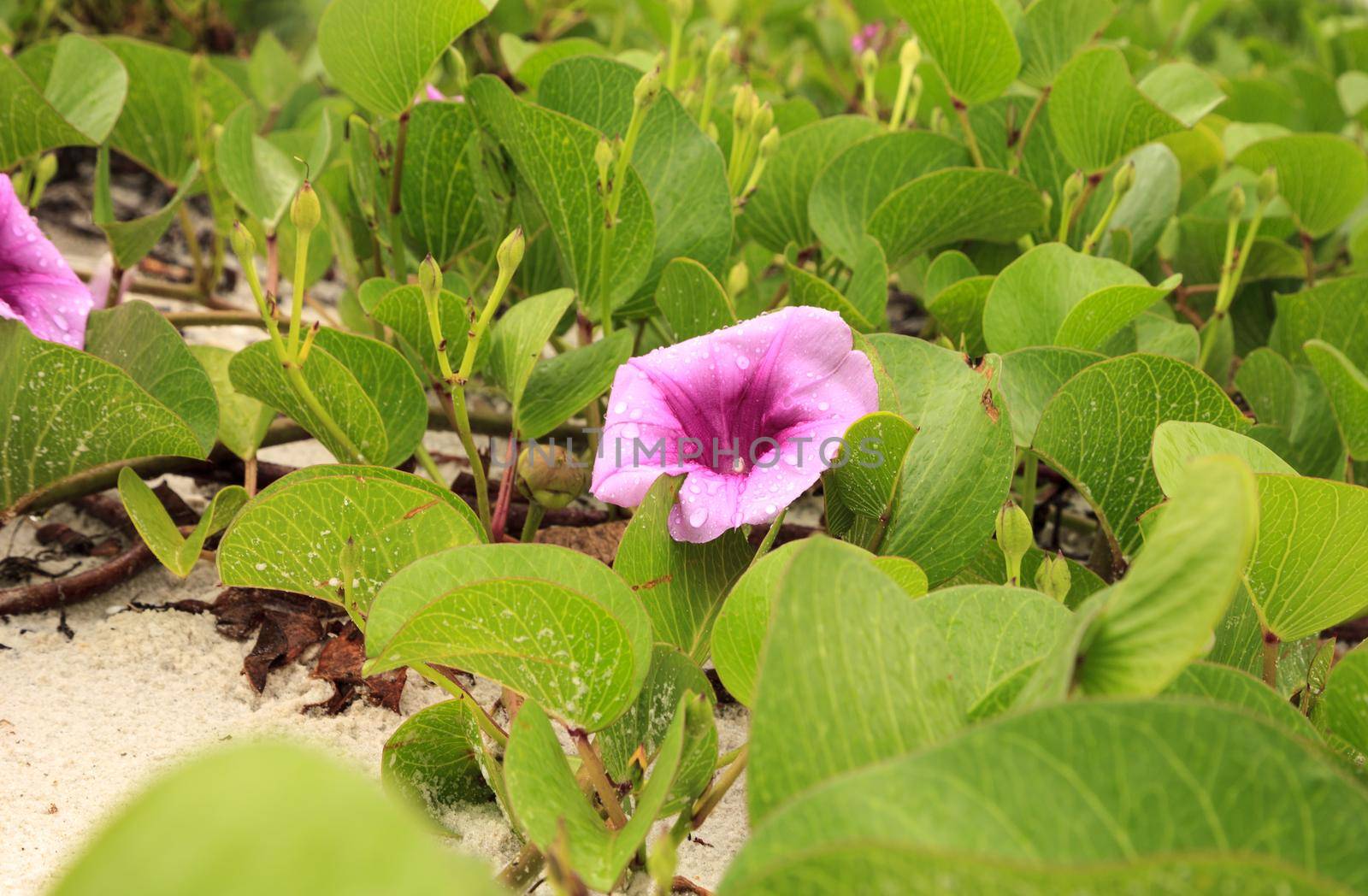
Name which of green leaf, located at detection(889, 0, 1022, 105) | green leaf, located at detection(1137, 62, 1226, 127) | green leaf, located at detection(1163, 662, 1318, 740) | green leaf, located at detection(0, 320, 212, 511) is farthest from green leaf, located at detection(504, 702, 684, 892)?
green leaf, located at detection(1137, 62, 1226, 127)

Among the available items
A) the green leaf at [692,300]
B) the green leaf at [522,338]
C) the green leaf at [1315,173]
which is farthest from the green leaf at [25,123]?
the green leaf at [1315,173]

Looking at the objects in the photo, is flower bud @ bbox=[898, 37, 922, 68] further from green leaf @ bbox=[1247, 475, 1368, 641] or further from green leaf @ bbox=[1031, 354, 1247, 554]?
green leaf @ bbox=[1247, 475, 1368, 641]

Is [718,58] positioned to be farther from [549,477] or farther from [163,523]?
[163,523]

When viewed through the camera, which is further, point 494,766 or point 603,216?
point 603,216

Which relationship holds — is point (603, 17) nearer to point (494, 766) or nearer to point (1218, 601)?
point (494, 766)

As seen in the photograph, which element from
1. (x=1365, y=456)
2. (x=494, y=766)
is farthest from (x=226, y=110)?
(x=1365, y=456)

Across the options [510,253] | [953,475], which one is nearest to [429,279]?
[510,253]
